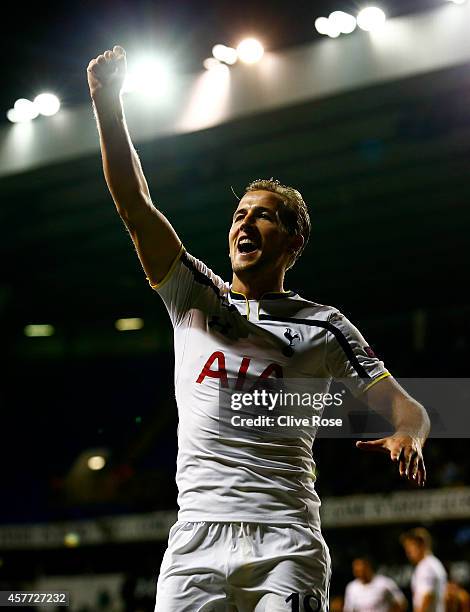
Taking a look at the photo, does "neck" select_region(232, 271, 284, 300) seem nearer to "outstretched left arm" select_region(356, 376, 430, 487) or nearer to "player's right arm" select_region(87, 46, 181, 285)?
"player's right arm" select_region(87, 46, 181, 285)

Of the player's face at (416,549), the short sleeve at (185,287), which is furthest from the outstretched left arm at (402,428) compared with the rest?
the player's face at (416,549)

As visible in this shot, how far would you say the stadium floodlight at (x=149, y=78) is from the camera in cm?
947

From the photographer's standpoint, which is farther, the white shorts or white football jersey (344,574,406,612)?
white football jersey (344,574,406,612)

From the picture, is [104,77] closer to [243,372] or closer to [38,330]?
[243,372]

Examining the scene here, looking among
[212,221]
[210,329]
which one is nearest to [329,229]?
[212,221]

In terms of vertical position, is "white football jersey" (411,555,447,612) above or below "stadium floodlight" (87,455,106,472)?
below

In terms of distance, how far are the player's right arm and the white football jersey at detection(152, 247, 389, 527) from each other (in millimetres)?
78

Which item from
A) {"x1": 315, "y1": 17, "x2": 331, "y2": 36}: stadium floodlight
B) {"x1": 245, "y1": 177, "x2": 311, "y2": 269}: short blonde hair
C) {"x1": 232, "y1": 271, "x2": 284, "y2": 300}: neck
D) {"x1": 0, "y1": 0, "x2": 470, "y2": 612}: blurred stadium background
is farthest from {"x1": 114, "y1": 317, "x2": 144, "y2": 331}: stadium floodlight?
{"x1": 232, "y1": 271, "x2": 284, "y2": 300}: neck

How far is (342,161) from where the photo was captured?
1148 centimetres

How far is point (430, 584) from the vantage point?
788cm

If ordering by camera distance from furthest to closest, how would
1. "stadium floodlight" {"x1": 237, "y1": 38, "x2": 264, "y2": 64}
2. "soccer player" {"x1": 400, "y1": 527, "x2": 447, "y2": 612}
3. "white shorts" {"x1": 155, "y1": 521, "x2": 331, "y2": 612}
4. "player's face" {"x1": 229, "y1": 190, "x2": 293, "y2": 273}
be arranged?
1. "stadium floodlight" {"x1": 237, "y1": 38, "x2": 264, "y2": 64}
2. "soccer player" {"x1": 400, "y1": 527, "x2": 447, "y2": 612}
3. "player's face" {"x1": 229, "y1": 190, "x2": 293, "y2": 273}
4. "white shorts" {"x1": 155, "y1": 521, "x2": 331, "y2": 612}

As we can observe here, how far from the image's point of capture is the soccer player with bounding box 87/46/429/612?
2.47m

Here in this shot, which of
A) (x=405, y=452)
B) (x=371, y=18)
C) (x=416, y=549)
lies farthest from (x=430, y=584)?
(x=405, y=452)

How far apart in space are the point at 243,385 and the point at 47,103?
8.24 meters
